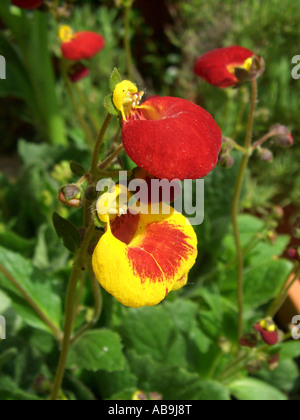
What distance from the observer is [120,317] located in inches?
41.2

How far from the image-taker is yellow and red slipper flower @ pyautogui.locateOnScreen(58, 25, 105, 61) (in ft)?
3.37

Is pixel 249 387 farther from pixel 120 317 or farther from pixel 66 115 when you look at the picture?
pixel 66 115

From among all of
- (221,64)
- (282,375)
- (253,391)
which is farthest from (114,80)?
(282,375)

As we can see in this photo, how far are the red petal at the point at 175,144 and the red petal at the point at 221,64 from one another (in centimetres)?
25

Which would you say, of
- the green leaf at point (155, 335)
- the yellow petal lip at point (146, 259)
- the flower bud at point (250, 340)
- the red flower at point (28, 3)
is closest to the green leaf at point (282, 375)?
the green leaf at point (155, 335)

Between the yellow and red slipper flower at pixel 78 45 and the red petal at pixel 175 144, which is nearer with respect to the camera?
the red petal at pixel 175 144

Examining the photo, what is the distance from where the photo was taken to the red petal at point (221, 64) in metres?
Answer: 0.69

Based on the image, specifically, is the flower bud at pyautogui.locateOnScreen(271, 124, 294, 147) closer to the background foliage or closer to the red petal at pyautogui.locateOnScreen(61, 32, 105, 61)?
the background foliage

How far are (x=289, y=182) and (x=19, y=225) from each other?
1.24 metres

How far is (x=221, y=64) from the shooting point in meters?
0.71

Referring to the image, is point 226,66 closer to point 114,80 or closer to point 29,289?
point 114,80

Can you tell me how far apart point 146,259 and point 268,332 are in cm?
39

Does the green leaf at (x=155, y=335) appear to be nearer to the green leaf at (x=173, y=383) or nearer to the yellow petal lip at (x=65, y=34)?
the green leaf at (x=173, y=383)

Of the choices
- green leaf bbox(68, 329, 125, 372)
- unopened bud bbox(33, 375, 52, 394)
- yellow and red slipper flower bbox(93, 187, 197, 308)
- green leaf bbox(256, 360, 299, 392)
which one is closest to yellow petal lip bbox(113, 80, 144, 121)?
yellow and red slipper flower bbox(93, 187, 197, 308)
